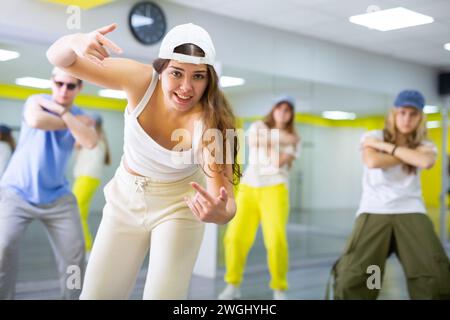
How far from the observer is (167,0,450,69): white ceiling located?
2680 millimetres

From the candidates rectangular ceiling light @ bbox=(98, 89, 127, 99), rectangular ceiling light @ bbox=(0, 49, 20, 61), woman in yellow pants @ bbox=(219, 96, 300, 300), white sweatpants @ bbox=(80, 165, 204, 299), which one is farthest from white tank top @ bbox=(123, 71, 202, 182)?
rectangular ceiling light @ bbox=(98, 89, 127, 99)

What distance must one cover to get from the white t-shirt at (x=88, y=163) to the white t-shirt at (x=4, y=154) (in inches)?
34.2

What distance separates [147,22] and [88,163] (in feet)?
3.73

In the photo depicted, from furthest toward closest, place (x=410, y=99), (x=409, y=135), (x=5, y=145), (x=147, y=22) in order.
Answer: (x=147, y=22)
(x=5, y=145)
(x=409, y=135)
(x=410, y=99)

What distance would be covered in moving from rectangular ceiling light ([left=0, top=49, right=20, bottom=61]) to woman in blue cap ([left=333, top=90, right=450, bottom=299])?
2.17 metres

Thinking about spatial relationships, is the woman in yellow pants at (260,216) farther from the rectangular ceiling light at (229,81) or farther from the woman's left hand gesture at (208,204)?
the woman's left hand gesture at (208,204)

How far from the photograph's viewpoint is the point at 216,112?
1922 millimetres

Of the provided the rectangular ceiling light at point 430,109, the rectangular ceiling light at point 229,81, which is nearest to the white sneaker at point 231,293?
the rectangular ceiling light at point 229,81

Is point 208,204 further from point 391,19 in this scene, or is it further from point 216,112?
point 391,19

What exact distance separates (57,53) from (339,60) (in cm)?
→ 282

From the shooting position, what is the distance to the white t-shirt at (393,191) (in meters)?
3.00

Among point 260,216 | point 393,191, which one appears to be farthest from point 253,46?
point 393,191
